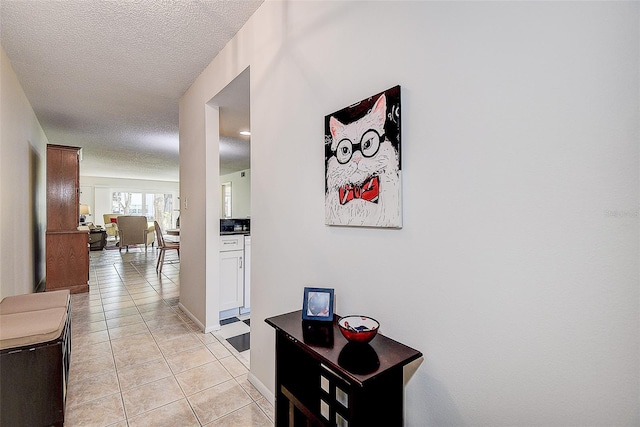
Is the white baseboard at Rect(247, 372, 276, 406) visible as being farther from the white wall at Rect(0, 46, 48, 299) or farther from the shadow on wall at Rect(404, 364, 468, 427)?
the white wall at Rect(0, 46, 48, 299)

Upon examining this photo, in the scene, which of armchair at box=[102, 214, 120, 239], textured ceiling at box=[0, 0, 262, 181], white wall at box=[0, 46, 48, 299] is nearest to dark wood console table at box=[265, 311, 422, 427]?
textured ceiling at box=[0, 0, 262, 181]

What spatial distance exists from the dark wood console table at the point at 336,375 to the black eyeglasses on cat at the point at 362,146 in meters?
0.72

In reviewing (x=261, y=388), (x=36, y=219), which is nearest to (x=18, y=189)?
(x=36, y=219)

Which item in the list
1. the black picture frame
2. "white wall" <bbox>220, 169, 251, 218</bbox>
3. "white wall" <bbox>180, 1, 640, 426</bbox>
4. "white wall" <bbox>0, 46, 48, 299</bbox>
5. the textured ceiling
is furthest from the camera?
"white wall" <bbox>220, 169, 251, 218</bbox>

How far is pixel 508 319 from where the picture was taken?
2.65ft

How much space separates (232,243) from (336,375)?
2.23 meters

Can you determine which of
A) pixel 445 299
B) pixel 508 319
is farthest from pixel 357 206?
pixel 508 319

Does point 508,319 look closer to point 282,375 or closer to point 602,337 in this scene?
point 602,337

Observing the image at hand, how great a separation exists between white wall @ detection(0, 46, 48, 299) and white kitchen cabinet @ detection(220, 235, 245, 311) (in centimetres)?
165

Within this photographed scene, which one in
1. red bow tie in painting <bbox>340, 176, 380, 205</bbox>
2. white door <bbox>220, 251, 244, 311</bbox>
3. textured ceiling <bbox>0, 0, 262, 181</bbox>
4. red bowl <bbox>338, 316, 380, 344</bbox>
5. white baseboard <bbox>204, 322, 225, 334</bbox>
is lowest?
white baseboard <bbox>204, 322, 225, 334</bbox>

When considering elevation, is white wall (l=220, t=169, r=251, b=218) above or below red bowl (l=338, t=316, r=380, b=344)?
above

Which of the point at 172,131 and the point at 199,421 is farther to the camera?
the point at 172,131

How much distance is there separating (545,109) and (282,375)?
4.39 ft

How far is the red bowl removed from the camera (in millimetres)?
993
